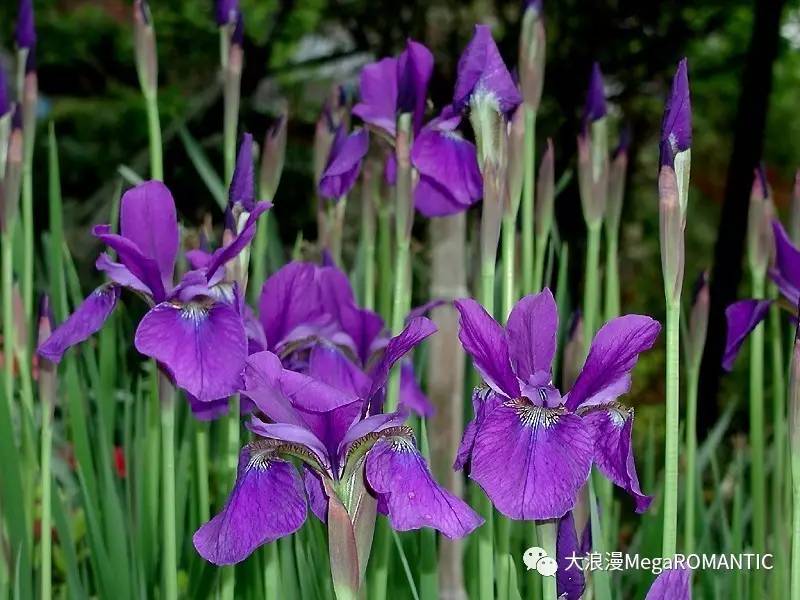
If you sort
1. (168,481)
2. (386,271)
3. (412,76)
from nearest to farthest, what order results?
(168,481)
(412,76)
(386,271)

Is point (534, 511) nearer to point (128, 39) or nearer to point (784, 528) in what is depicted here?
point (784, 528)

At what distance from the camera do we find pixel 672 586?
0.87 metres

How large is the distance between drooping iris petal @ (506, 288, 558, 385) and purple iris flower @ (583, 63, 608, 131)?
64 centimetres

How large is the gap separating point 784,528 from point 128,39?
325 cm

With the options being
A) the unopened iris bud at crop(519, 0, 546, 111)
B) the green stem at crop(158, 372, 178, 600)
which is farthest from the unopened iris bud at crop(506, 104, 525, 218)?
the green stem at crop(158, 372, 178, 600)

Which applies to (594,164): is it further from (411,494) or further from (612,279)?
(411,494)

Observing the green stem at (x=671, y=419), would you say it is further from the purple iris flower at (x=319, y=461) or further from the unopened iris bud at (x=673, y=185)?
the purple iris flower at (x=319, y=461)

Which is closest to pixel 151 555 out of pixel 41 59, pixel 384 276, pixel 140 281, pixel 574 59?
pixel 140 281

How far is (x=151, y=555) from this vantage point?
1385 mm

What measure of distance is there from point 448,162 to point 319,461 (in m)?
0.51

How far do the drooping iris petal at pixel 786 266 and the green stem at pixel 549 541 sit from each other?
60 cm

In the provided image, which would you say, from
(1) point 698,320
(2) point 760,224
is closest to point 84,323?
(1) point 698,320

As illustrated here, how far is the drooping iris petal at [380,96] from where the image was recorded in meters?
1.36

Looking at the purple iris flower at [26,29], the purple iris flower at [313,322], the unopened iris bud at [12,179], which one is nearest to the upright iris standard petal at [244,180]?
the purple iris flower at [313,322]
